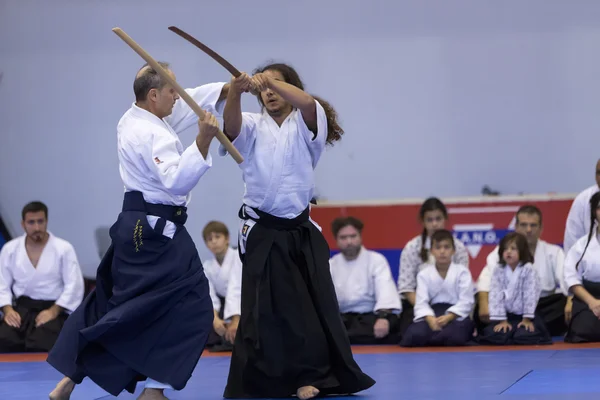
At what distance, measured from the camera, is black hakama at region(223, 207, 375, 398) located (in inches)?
166

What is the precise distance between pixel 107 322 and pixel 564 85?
6.05m

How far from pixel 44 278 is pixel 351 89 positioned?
338 centimetres

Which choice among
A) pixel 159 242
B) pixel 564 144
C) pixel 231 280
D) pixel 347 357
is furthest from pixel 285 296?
pixel 564 144

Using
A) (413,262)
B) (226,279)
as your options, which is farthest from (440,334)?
(226,279)

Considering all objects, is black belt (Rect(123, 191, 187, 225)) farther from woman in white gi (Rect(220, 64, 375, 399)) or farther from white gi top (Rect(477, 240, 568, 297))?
white gi top (Rect(477, 240, 568, 297))

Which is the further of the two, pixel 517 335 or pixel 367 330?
pixel 367 330

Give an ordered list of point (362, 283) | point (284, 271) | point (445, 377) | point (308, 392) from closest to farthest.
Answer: point (308, 392), point (284, 271), point (445, 377), point (362, 283)

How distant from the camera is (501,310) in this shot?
6730mm

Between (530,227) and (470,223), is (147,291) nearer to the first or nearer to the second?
(530,227)

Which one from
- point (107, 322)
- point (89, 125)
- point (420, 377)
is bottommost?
point (420, 377)

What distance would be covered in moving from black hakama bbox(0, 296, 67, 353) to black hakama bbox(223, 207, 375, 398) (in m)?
3.32

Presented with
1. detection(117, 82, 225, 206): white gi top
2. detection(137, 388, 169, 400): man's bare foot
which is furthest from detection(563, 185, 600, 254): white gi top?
detection(137, 388, 169, 400): man's bare foot

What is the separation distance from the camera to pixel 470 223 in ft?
26.2

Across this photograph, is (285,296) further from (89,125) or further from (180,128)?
(89,125)
